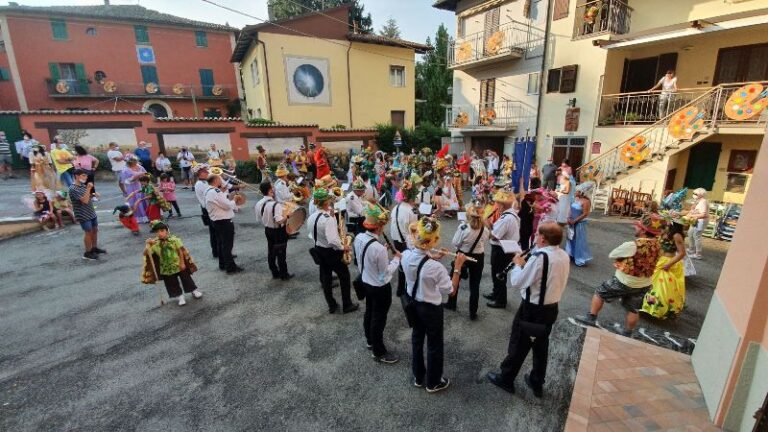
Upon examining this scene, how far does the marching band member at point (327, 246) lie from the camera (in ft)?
16.2

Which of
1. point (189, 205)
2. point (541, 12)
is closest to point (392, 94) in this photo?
point (541, 12)

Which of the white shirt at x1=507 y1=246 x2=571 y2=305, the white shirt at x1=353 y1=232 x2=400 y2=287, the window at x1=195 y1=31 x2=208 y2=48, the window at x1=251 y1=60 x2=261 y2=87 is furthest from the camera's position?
the window at x1=195 y1=31 x2=208 y2=48

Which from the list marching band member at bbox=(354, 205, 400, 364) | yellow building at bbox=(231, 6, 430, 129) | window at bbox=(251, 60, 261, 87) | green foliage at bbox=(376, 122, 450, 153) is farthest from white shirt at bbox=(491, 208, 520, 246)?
window at bbox=(251, 60, 261, 87)

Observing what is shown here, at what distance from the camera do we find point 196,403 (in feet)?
11.9

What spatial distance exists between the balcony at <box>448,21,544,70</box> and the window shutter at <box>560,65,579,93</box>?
75.3 inches

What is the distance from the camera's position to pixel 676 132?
10695 mm

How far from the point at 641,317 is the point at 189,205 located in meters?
13.1

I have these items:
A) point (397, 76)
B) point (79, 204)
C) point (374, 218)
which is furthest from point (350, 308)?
point (397, 76)

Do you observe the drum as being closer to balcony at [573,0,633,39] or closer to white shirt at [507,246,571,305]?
white shirt at [507,246,571,305]

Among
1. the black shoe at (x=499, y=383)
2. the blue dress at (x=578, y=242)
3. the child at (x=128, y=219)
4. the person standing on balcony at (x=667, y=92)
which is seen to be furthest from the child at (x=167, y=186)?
the person standing on balcony at (x=667, y=92)

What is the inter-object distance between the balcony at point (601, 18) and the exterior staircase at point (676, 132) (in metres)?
4.07

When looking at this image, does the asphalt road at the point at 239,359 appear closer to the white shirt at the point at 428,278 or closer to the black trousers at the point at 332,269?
the black trousers at the point at 332,269

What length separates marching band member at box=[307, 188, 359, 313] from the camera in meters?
4.93

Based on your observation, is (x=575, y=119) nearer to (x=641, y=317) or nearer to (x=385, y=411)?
(x=641, y=317)
